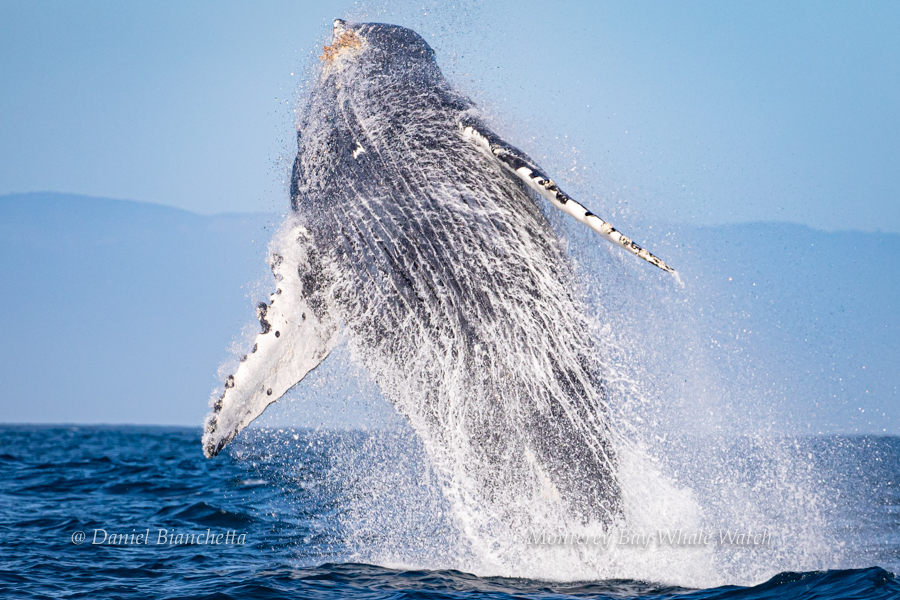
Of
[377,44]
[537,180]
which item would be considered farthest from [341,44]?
[537,180]

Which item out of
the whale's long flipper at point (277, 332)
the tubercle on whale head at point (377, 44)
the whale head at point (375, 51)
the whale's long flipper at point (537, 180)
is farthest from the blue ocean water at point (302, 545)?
the tubercle on whale head at point (377, 44)

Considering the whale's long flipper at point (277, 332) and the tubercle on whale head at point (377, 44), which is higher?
the tubercle on whale head at point (377, 44)

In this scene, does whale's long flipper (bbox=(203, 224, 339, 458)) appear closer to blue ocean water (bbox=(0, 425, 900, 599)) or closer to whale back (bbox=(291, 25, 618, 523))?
whale back (bbox=(291, 25, 618, 523))

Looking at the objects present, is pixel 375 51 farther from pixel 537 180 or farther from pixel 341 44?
pixel 537 180

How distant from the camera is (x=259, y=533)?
10453 millimetres

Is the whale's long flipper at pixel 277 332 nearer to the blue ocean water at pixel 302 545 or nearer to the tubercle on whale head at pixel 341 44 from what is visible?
the blue ocean water at pixel 302 545

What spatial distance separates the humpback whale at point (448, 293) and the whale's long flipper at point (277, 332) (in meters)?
0.01

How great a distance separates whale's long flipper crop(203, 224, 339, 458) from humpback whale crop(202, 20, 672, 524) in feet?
0.05

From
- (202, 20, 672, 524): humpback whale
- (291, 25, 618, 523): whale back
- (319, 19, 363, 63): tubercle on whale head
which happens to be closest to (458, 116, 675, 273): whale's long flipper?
(202, 20, 672, 524): humpback whale

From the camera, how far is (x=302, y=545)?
9398 millimetres

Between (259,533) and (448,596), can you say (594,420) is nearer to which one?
(448,596)

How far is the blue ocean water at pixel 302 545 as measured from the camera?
6855mm

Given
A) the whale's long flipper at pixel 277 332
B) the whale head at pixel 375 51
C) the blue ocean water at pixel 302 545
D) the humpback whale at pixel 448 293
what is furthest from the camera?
the whale head at pixel 375 51

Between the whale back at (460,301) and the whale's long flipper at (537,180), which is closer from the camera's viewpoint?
the whale's long flipper at (537,180)
